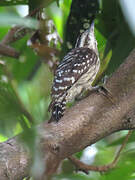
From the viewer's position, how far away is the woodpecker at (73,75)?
7.86 ft

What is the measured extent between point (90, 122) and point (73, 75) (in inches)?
40.8

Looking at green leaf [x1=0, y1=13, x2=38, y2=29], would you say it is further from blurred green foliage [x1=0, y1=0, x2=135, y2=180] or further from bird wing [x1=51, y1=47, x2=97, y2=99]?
bird wing [x1=51, y1=47, x2=97, y2=99]

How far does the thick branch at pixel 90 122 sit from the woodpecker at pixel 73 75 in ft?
1.88

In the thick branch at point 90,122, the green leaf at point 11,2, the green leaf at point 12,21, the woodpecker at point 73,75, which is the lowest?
the woodpecker at point 73,75

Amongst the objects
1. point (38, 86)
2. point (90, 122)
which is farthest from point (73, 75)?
point (38, 86)

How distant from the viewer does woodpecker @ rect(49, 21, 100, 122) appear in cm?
239

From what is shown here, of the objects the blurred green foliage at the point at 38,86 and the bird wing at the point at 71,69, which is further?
the bird wing at the point at 71,69

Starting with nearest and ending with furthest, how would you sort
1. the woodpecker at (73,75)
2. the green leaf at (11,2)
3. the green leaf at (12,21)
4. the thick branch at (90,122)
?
the green leaf at (12,21) → the thick branch at (90,122) → the green leaf at (11,2) → the woodpecker at (73,75)

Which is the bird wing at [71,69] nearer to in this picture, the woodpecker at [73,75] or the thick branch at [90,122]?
the woodpecker at [73,75]

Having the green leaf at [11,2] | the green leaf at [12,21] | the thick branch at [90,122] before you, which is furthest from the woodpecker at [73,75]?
the green leaf at [12,21]

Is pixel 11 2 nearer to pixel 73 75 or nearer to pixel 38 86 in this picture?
pixel 38 86

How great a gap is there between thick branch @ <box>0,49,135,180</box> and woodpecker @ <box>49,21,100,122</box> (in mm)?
573

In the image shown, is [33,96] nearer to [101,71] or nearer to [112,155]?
[101,71]

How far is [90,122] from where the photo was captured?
158 centimetres
